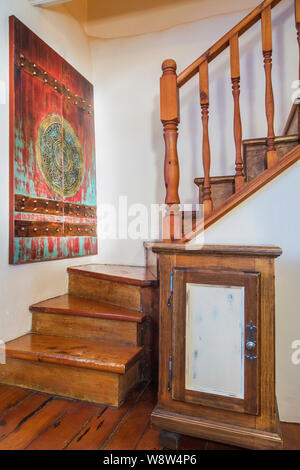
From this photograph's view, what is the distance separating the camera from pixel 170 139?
53.6 inches

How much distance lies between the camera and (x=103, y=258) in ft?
8.25

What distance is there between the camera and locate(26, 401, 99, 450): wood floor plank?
109cm

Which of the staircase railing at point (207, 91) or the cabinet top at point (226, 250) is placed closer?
the cabinet top at point (226, 250)

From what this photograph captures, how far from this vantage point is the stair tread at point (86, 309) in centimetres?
154

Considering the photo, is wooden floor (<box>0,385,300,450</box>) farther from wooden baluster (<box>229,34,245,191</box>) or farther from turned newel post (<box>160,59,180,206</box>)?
wooden baluster (<box>229,34,245,191</box>)

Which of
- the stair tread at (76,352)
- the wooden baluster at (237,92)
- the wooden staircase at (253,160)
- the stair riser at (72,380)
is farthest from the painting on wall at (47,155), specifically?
the wooden baluster at (237,92)

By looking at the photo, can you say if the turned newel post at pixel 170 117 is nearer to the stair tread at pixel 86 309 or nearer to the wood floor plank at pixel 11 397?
the stair tread at pixel 86 309

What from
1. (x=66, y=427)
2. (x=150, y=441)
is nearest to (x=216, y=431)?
(x=150, y=441)

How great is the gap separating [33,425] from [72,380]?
0.25 m

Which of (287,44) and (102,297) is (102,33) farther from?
(102,297)

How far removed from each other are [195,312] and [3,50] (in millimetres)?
1713

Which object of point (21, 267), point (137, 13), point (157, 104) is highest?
point (137, 13)

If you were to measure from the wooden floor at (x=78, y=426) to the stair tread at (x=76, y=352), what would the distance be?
19 centimetres

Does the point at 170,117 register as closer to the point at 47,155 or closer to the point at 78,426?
the point at 47,155
